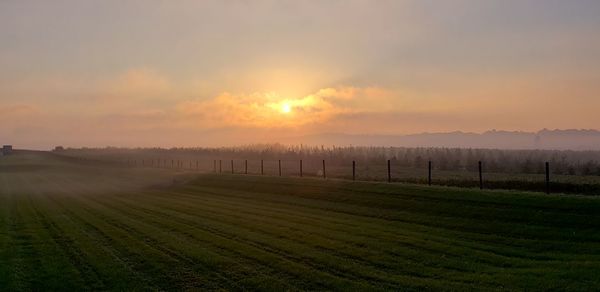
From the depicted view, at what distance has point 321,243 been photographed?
569 inches

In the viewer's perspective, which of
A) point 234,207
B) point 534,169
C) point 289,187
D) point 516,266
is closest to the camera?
point 516,266

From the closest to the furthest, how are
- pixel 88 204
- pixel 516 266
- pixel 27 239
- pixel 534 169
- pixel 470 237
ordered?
1. pixel 516 266
2. pixel 470 237
3. pixel 27 239
4. pixel 88 204
5. pixel 534 169

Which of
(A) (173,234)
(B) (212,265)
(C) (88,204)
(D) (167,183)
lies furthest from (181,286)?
(D) (167,183)

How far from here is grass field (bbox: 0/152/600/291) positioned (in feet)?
35.1

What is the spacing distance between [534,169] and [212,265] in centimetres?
4104

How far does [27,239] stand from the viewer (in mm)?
16562

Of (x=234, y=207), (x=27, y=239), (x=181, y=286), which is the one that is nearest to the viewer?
(x=181, y=286)

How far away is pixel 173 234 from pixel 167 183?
26.6m

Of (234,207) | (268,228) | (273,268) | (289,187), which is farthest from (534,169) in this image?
(273,268)

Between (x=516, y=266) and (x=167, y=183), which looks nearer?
(x=516, y=266)

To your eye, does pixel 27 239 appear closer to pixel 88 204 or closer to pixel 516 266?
pixel 88 204

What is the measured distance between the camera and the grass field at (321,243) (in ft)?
35.1

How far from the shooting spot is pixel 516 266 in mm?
11625

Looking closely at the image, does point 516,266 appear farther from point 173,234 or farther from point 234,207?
point 234,207
